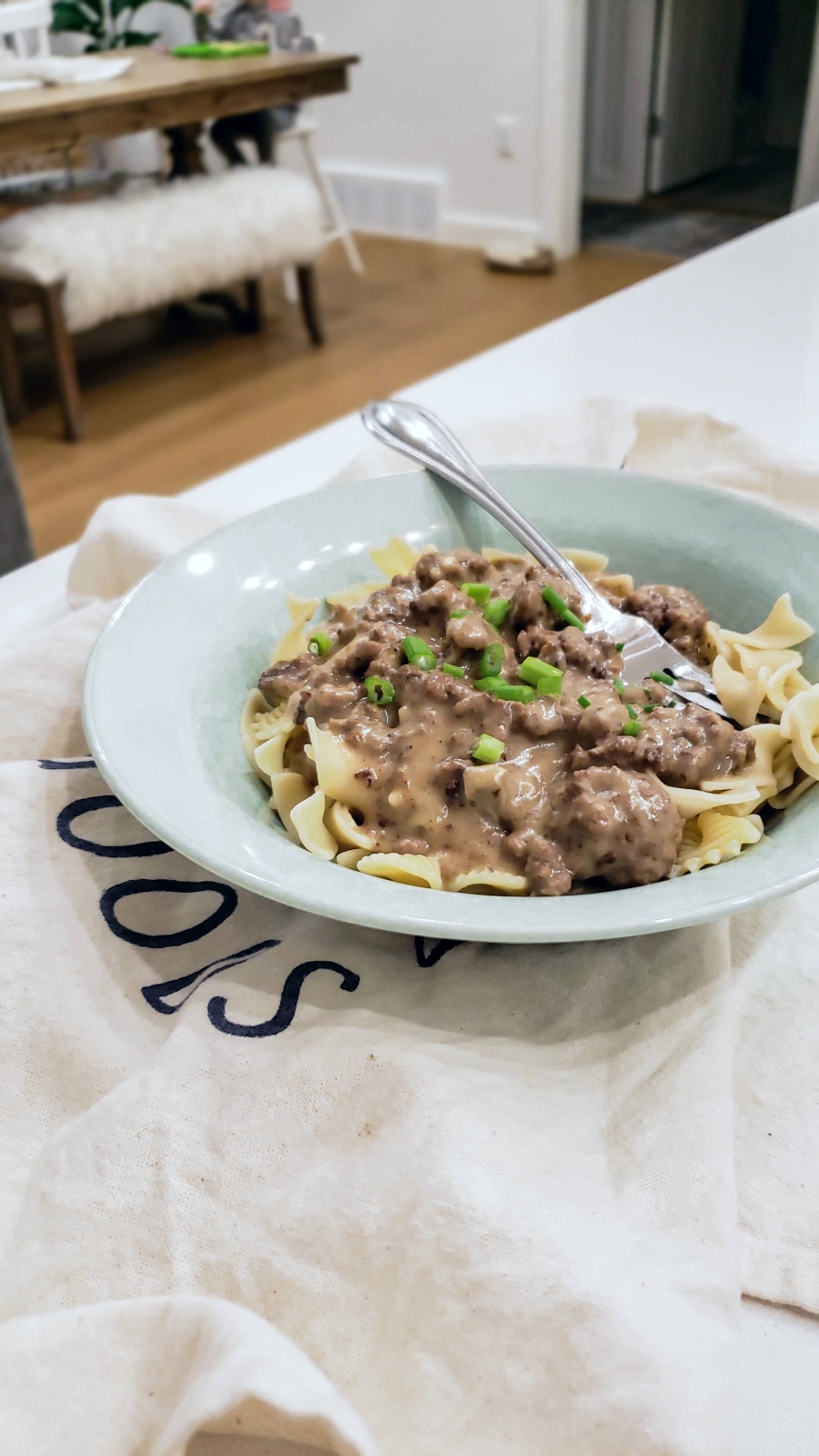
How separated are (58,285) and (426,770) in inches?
159

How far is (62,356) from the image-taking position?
4.38 metres

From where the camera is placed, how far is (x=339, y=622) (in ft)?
3.15

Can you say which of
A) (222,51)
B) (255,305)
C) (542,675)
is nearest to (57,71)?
(222,51)

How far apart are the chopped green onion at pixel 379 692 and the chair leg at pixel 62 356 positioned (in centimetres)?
389

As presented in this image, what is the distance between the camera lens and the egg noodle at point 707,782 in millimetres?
752

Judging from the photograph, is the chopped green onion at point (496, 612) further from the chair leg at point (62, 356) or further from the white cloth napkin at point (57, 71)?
the white cloth napkin at point (57, 71)

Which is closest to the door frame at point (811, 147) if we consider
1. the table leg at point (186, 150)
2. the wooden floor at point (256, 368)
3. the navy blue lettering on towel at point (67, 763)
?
the wooden floor at point (256, 368)

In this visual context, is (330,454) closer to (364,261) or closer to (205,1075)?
(205,1075)

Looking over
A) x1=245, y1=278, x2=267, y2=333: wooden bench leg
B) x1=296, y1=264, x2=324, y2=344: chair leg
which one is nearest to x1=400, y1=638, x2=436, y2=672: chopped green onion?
x1=296, y1=264, x2=324, y2=344: chair leg

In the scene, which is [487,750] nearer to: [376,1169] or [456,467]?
[376,1169]

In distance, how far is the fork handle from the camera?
3.31 ft

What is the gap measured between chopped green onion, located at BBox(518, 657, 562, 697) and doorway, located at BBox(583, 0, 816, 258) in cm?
620

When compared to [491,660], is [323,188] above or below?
below

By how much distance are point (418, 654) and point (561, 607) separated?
124 mm
